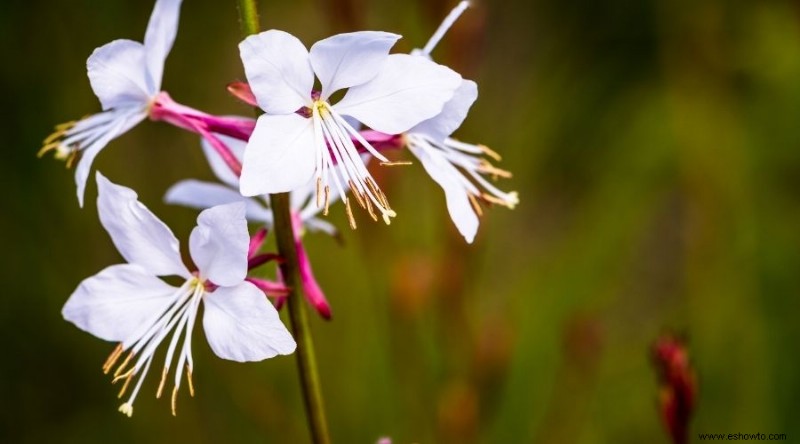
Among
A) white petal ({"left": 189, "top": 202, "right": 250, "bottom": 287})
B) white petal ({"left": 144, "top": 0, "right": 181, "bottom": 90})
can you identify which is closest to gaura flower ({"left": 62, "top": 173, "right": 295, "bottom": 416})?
white petal ({"left": 189, "top": 202, "right": 250, "bottom": 287})

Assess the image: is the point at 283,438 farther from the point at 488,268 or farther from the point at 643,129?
the point at 643,129

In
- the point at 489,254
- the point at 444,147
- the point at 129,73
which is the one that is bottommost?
the point at 489,254

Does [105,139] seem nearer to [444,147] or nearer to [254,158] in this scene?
[254,158]

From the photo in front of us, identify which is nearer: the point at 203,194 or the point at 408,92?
the point at 408,92

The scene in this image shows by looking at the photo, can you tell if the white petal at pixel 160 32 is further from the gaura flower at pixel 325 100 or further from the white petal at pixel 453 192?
the white petal at pixel 453 192

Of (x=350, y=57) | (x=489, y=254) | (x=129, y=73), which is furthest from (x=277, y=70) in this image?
(x=489, y=254)

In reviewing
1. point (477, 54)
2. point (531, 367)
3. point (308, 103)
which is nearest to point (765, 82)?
point (531, 367)

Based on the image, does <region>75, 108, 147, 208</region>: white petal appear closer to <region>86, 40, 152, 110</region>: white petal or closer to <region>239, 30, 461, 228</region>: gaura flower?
<region>86, 40, 152, 110</region>: white petal
